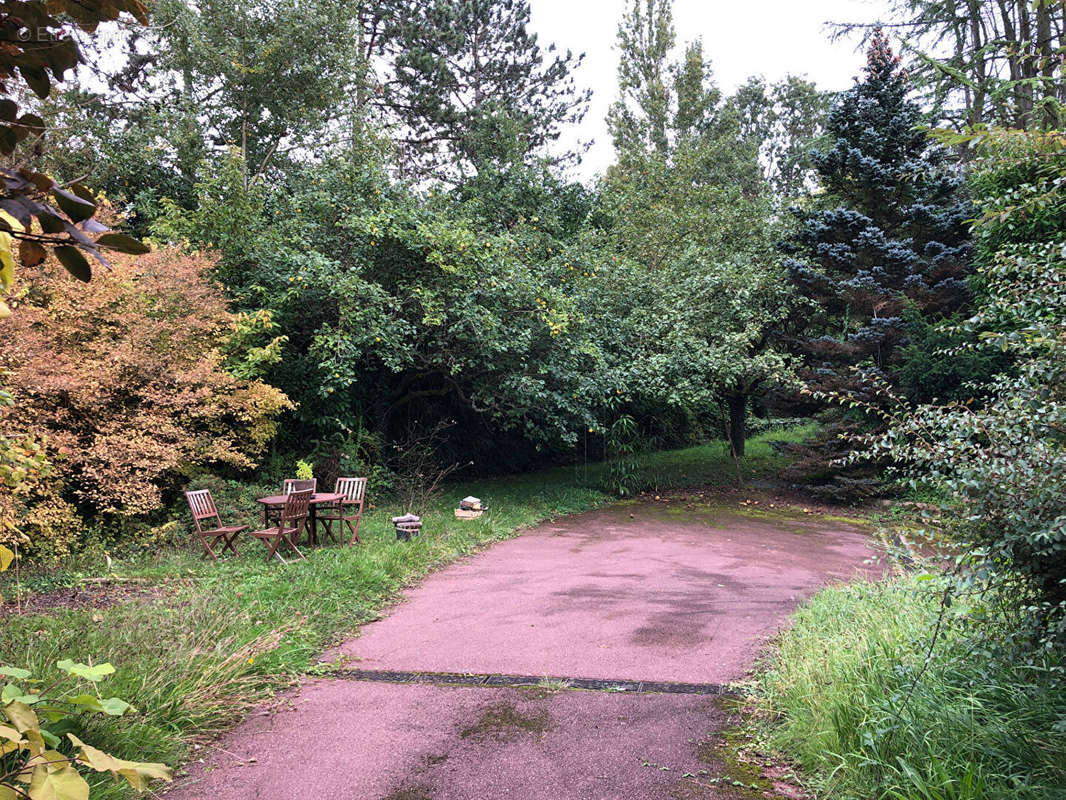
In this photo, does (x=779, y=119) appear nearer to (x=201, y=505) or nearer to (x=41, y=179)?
(x=201, y=505)

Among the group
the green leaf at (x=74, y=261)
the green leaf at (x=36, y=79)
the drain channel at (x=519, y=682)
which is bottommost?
the drain channel at (x=519, y=682)

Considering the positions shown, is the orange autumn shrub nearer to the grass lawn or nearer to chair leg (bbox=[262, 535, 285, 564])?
the grass lawn

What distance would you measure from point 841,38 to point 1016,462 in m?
13.1

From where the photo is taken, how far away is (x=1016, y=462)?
2.30 meters

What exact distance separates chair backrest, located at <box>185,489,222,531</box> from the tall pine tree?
375 inches

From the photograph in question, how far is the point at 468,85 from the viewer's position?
1872cm

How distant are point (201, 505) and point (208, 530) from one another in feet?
0.96

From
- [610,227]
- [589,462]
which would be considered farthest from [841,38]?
[589,462]

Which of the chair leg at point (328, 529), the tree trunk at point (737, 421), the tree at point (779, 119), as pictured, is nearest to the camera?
the chair leg at point (328, 529)

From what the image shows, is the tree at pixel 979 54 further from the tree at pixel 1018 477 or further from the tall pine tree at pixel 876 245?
the tree at pixel 1018 477

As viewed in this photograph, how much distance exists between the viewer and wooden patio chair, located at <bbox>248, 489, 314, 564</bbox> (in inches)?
262

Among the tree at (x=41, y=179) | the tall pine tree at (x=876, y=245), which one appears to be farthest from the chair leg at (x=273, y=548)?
the tall pine tree at (x=876, y=245)

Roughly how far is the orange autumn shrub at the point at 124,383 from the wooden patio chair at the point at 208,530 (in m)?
0.48

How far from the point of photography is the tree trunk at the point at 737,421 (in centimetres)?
1415
